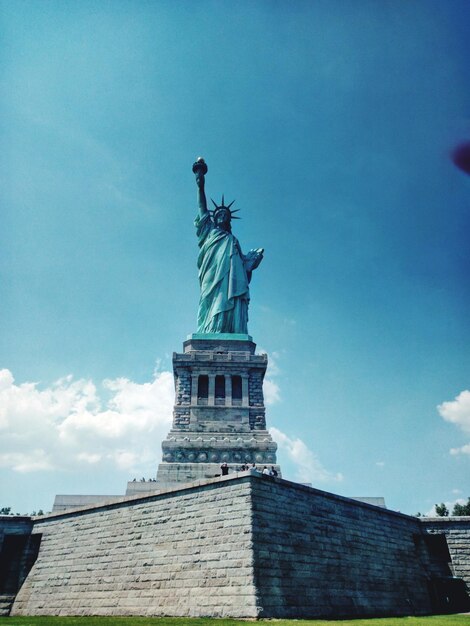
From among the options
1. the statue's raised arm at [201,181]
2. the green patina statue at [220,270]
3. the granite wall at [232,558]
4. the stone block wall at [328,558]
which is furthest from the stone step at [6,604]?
the statue's raised arm at [201,181]

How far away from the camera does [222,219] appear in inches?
1411

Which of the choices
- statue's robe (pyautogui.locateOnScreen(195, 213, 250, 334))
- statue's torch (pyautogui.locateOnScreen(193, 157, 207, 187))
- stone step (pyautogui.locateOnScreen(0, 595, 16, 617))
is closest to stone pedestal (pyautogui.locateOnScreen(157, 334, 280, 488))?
statue's robe (pyautogui.locateOnScreen(195, 213, 250, 334))

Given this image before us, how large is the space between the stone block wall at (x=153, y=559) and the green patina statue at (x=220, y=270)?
17.0 meters

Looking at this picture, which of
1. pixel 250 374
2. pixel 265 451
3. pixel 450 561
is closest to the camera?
pixel 450 561

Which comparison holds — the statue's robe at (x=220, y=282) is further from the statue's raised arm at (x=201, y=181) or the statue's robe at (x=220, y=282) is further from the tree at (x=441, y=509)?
the tree at (x=441, y=509)

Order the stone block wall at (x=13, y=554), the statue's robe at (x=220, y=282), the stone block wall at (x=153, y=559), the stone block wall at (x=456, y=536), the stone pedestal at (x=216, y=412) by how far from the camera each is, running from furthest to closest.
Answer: the statue's robe at (x=220, y=282), the stone pedestal at (x=216, y=412), the stone block wall at (x=456, y=536), the stone block wall at (x=13, y=554), the stone block wall at (x=153, y=559)

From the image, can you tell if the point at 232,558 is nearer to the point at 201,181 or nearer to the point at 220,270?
the point at 220,270

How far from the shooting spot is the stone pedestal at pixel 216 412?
2347 centimetres

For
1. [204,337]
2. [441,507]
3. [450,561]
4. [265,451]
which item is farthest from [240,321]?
[441,507]

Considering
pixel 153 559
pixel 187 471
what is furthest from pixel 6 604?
pixel 187 471

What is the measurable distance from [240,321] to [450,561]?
1857 centimetres

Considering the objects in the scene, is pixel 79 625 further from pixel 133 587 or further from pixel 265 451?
pixel 265 451

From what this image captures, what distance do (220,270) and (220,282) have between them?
2.95ft

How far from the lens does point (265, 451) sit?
79.3 ft
